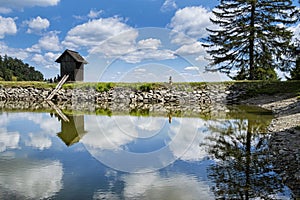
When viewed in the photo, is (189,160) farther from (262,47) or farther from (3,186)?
(262,47)

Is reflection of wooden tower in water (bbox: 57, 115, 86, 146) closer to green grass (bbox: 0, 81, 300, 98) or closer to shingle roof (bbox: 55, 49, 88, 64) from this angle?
green grass (bbox: 0, 81, 300, 98)

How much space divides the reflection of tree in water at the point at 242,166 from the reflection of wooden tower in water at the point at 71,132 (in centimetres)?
404

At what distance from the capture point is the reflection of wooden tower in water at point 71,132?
9.36 m

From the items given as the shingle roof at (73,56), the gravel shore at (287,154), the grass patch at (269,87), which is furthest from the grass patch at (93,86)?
the gravel shore at (287,154)

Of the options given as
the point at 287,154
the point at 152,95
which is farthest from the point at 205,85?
the point at 287,154

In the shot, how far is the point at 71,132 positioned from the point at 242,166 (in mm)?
6478

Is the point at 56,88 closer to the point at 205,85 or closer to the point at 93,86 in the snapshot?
the point at 93,86

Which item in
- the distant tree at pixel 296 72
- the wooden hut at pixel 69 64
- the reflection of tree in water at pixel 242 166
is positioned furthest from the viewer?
the wooden hut at pixel 69 64

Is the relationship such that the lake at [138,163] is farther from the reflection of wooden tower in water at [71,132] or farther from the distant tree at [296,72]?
the distant tree at [296,72]

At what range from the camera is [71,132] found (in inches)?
422

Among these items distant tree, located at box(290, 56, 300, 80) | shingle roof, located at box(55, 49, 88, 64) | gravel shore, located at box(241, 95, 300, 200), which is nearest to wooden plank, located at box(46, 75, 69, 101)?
shingle roof, located at box(55, 49, 88, 64)

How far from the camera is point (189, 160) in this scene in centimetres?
701

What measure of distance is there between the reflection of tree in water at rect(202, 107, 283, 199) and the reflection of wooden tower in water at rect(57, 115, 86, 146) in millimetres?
4043

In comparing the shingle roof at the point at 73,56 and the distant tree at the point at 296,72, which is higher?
the shingle roof at the point at 73,56
